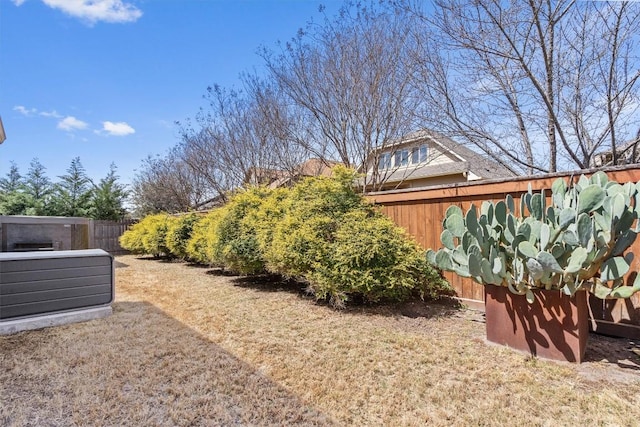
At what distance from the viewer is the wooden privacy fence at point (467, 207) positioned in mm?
3293

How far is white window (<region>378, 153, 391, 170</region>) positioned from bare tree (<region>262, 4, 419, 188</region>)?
157 mm

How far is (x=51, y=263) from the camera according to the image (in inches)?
152

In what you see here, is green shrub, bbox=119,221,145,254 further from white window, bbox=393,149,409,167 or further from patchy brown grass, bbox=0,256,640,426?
white window, bbox=393,149,409,167

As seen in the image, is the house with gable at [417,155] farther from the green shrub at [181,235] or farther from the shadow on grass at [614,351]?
the green shrub at [181,235]

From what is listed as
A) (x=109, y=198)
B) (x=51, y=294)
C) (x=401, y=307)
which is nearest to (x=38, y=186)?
(x=109, y=198)

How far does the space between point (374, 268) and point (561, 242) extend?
81.3 inches

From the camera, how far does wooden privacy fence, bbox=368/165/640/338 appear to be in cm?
329

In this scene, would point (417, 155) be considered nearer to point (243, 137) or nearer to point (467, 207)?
point (467, 207)

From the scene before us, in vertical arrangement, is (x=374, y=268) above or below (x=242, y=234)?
below

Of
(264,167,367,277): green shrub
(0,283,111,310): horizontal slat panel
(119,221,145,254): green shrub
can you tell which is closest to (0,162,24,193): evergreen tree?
(119,221,145,254): green shrub

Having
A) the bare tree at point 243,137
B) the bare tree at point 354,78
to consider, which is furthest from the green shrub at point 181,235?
the bare tree at point 354,78

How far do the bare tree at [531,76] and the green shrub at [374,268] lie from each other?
302cm

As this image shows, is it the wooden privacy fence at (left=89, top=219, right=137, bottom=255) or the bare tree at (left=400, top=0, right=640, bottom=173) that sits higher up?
the bare tree at (left=400, top=0, right=640, bottom=173)

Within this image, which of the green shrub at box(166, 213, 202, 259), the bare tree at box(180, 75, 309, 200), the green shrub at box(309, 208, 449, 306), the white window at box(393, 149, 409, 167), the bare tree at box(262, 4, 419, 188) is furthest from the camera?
the green shrub at box(166, 213, 202, 259)
